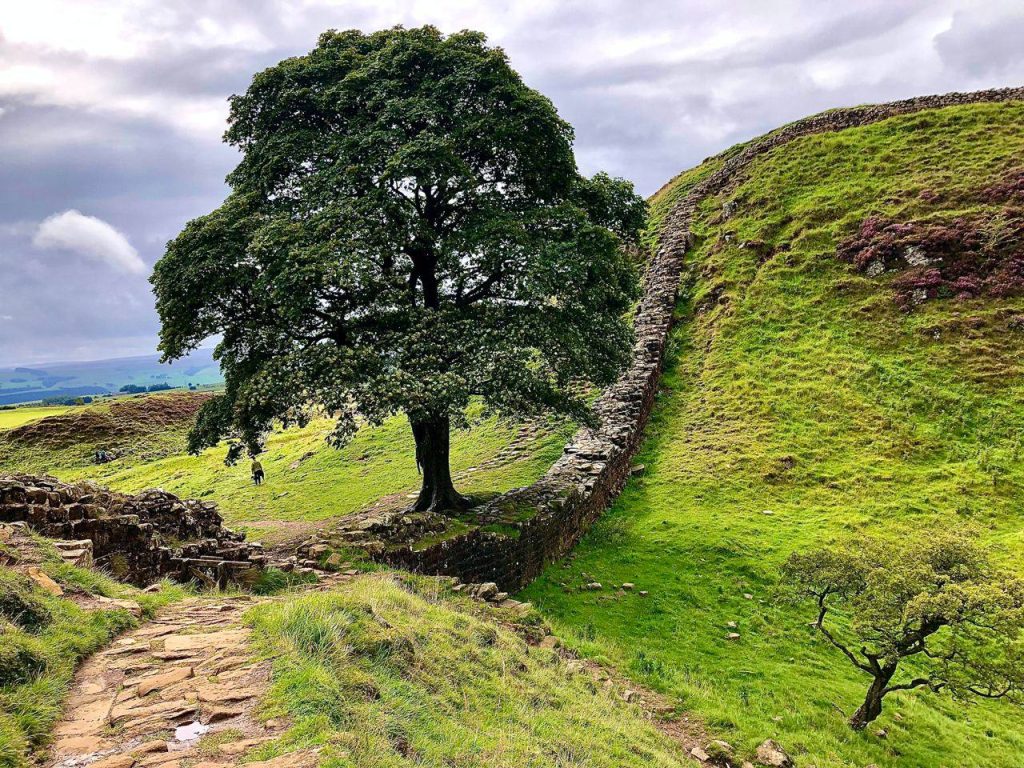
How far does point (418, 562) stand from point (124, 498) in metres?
6.96

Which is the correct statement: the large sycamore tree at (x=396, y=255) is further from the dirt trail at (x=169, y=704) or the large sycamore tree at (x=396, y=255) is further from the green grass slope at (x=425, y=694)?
the dirt trail at (x=169, y=704)

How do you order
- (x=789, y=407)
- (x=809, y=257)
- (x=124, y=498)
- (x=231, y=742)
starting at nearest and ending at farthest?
(x=231, y=742) → (x=124, y=498) → (x=789, y=407) → (x=809, y=257)

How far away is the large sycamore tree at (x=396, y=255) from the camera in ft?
45.4

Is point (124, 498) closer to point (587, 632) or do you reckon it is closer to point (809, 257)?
point (587, 632)

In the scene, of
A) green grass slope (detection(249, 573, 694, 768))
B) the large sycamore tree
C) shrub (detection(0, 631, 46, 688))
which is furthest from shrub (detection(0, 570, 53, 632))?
the large sycamore tree

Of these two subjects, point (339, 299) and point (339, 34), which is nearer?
point (339, 299)

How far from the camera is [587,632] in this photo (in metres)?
13.4

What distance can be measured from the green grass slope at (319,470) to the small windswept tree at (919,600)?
1177 cm

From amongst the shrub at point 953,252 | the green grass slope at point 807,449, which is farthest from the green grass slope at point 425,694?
the shrub at point 953,252

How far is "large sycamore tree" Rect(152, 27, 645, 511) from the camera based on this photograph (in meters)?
13.9

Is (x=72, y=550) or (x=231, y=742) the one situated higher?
(x=72, y=550)

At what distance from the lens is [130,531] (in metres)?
10.7

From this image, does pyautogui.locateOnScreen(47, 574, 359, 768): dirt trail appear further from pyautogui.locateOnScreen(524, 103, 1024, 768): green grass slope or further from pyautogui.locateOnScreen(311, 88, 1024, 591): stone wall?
pyautogui.locateOnScreen(524, 103, 1024, 768): green grass slope

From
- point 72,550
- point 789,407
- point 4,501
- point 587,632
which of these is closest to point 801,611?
point 587,632
